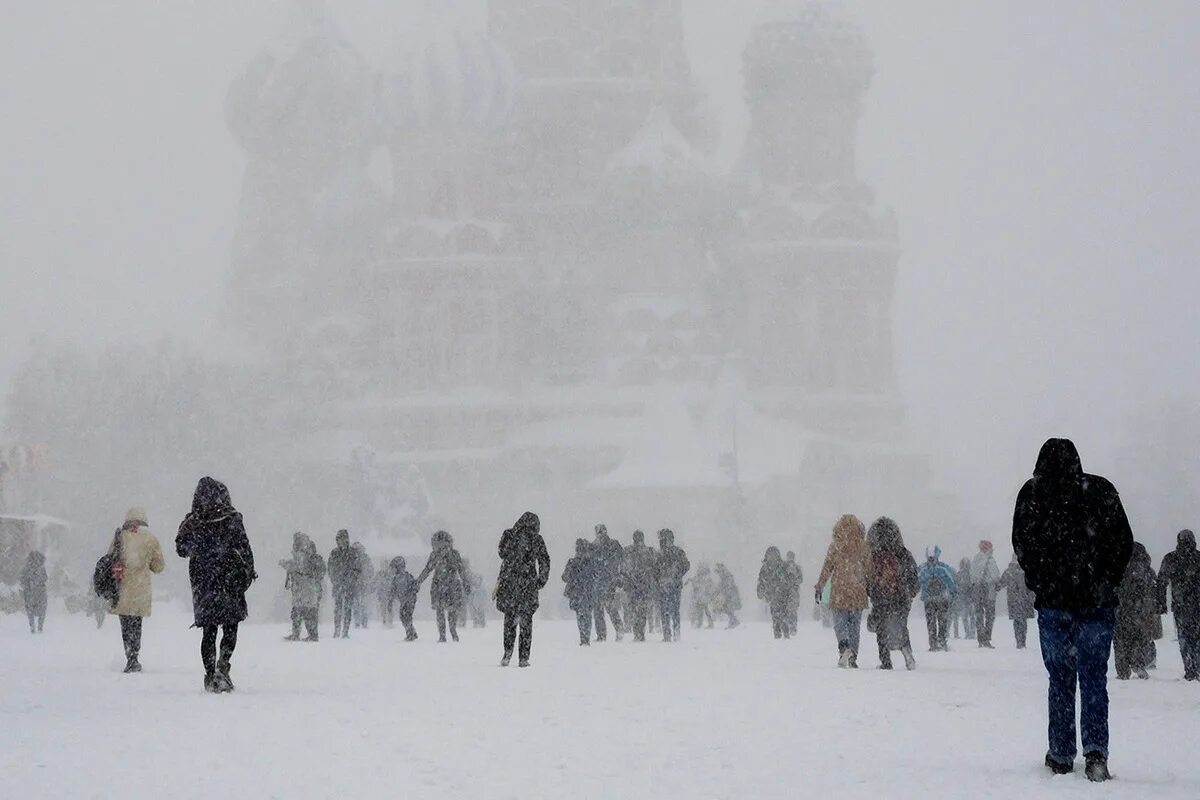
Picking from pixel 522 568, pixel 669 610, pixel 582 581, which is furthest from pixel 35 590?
pixel 522 568

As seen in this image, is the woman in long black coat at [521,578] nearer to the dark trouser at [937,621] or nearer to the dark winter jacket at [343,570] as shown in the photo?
the dark trouser at [937,621]

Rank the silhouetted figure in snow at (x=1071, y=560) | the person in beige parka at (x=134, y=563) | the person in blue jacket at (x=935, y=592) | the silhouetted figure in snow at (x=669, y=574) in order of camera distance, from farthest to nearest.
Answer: the silhouetted figure in snow at (x=669, y=574)
the person in blue jacket at (x=935, y=592)
the person in beige parka at (x=134, y=563)
the silhouetted figure in snow at (x=1071, y=560)

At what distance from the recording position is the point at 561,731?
1070cm

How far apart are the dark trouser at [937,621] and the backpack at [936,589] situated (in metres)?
0.04

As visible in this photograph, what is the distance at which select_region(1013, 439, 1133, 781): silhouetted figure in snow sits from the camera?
9.08 meters

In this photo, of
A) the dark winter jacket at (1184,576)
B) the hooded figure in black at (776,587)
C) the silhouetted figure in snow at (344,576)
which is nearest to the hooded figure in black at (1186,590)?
the dark winter jacket at (1184,576)

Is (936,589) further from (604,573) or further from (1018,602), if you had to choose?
(604,573)

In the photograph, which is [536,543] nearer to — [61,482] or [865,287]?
[61,482]

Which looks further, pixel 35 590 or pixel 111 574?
pixel 35 590

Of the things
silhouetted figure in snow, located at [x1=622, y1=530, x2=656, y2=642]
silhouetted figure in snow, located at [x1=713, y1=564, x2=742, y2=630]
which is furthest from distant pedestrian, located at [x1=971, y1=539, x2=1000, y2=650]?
silhouetted figure in snow, located at [x1=713, y1=564, x2=742, y2=630]

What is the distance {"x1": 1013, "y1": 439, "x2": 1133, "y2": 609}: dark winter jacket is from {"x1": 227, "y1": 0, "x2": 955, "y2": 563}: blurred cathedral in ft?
172

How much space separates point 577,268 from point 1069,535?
5873cm

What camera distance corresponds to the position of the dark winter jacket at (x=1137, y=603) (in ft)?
54.7

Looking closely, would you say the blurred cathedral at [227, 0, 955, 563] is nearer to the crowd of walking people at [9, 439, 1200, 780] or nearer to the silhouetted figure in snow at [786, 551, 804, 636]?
the crowd of walking people at [9, 439, 1200, 780]
